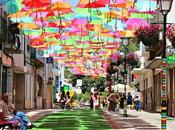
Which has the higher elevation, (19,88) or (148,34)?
(148,34)

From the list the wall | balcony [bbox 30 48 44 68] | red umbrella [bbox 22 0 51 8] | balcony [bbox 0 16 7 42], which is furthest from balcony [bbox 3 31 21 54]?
balcony [bbox 30 48 44 68]

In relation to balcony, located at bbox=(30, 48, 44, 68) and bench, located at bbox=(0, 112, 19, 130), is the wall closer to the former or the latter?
balcony, located at bbox=(30, 48, 44, 68)

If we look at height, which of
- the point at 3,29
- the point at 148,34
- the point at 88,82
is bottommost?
the point at 88,82

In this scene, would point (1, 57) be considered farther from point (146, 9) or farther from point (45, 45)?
point (146, 9)

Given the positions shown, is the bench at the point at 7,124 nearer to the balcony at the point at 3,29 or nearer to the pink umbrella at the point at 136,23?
the pink umbrella at the point at 136,23

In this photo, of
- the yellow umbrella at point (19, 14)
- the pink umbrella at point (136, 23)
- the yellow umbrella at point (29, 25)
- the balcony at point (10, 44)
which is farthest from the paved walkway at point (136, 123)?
the balcony at point (10, 44)

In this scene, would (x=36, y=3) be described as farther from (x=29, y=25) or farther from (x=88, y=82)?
(x=88, y=82)

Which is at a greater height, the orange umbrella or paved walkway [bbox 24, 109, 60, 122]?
the orange umbrella

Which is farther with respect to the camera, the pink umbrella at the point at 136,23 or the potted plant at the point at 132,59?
the potted plant at the point at 132,59

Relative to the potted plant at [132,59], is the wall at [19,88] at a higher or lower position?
lower

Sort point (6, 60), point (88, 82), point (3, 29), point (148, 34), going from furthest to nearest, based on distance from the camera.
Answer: point (88, 82) < point (6, 60) < point (3, 29) < point (148, 34)

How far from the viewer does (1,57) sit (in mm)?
33250

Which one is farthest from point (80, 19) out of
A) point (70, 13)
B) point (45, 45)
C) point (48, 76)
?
point (48, 76)

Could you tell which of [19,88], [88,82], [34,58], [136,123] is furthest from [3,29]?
[88,82]
